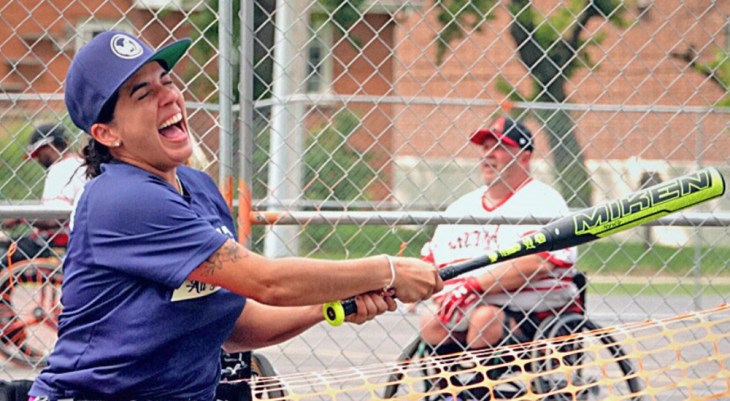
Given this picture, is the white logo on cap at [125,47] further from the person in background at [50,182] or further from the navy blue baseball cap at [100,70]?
the person in background at [50,182]

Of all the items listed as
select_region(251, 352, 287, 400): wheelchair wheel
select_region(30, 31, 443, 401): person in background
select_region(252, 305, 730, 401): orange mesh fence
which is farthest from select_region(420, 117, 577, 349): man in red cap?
select_region(30, 31, 443, 401): person in background

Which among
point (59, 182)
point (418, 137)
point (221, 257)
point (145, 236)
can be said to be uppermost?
point (418, 137)

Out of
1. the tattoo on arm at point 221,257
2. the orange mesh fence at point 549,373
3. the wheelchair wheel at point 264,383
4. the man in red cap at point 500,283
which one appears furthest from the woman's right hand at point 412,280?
the man in red cap at point 500,283

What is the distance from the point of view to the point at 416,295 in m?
3.21

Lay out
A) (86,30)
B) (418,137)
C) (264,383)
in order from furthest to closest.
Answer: (418,137) → (86,30) → (264,383)

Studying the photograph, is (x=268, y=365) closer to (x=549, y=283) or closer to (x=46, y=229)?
(x=549, y=283)

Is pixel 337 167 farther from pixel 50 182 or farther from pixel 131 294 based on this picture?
pixel 131 294

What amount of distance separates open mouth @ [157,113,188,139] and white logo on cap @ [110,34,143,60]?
197mm

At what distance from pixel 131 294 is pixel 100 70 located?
60cm

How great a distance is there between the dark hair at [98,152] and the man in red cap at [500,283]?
8.04ft

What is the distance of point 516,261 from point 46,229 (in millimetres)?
4450

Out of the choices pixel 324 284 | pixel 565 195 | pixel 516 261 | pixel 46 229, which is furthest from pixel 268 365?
pixel 565 195

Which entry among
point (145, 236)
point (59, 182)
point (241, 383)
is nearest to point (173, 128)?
point (145, 236)

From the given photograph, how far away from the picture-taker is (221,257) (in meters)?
2.89
